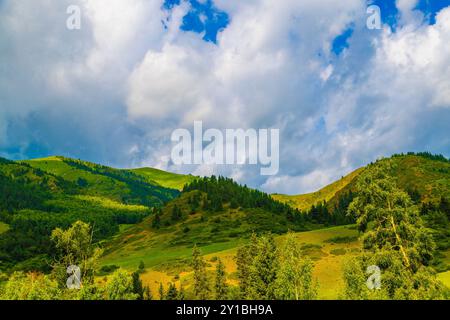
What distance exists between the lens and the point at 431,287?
115 ft

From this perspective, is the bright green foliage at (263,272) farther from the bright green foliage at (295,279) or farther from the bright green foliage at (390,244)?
the bright green foliage at (390,244)

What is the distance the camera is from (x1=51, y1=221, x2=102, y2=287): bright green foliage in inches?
2138

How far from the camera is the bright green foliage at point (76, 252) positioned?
54312 millimetres

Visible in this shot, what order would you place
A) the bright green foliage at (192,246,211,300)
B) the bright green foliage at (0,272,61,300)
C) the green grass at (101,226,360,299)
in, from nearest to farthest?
the bright green foliage at (0,272,61,300), the bright green foliage at (192,246,211,300), the green grass at (101,226,360,299)

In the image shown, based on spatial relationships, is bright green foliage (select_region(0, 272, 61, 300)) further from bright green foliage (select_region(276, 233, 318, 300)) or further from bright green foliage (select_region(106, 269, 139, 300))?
bright green foliage (select_region(276, 233, 318, 300))

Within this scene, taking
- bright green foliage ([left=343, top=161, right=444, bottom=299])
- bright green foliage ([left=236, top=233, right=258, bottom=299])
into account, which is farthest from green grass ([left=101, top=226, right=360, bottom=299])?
bright green foliage ([left=343, top=161, right=444, bottom=299])

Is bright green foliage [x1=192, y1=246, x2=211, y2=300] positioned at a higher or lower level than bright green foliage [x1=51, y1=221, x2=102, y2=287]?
lower

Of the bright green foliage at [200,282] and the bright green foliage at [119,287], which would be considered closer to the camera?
the bright green foliage at [119,287]

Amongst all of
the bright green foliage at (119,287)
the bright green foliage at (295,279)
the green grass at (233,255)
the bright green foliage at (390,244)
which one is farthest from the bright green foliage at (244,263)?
the bright green foliage at (119,287)

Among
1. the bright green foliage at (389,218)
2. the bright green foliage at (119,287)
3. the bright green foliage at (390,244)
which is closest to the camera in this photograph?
the bright green foliage at (390,244)
